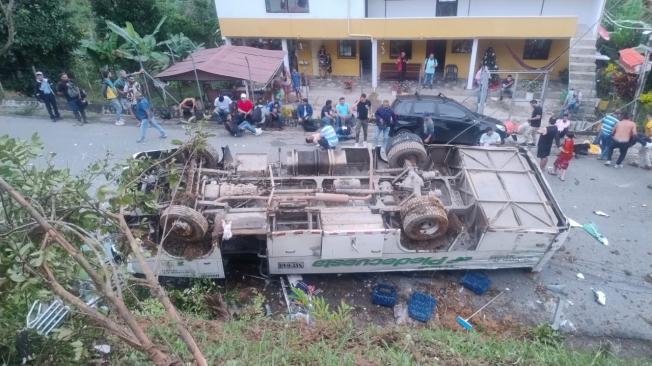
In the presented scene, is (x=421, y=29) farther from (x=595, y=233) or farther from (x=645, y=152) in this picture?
(x=595, y=233)

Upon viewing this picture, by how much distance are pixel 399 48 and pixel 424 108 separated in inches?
299

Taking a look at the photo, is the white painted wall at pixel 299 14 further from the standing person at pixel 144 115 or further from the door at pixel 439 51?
the standing person at pixel 144 115

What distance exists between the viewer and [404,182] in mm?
7715

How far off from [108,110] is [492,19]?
1289 cm

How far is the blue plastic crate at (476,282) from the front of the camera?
7367 millimetres

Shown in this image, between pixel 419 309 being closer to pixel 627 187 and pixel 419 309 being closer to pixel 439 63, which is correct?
pixel 627 187

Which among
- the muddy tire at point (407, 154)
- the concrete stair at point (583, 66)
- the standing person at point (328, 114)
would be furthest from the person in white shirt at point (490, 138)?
the concrete stair at point (583, 66)

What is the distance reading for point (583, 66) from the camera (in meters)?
15.5

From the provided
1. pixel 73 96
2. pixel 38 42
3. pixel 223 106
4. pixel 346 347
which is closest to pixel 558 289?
pixel 346 347

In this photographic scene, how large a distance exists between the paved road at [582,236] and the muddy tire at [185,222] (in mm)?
4634

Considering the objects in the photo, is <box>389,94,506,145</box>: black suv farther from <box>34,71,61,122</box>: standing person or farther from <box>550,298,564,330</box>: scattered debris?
<box>34,71,61,122</box>: standing person

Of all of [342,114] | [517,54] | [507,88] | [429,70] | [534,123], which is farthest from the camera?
[517,54]

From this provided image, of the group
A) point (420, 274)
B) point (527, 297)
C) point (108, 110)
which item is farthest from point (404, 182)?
point (108, 110)

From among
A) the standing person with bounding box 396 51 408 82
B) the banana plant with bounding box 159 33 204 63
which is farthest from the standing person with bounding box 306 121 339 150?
the standing person with bounding box 396 51 408 82
